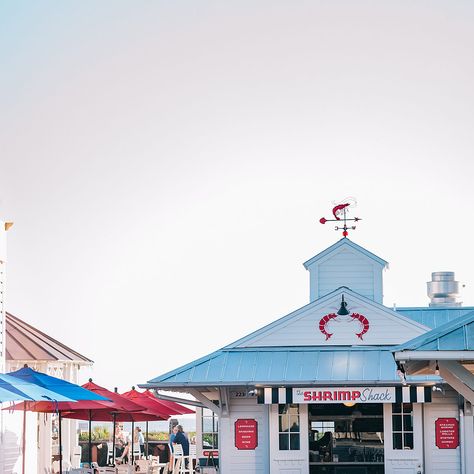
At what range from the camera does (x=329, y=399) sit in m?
24.4

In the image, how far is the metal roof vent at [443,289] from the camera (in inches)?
1275

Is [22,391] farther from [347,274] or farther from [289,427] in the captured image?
[347,274]

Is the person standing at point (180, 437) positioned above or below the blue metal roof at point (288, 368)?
below

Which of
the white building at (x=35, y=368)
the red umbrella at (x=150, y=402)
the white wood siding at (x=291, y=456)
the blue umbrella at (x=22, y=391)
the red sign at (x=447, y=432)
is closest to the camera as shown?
the blue umbrella at (x=22, y=391)

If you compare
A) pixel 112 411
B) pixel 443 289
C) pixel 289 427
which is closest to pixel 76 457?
pixel 112 411

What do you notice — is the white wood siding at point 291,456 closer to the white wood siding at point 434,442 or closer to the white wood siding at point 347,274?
the white wood siding at point 434,442

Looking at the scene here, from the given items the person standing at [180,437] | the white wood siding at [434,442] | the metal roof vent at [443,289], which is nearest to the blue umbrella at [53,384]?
the white wood siding at [434,442]

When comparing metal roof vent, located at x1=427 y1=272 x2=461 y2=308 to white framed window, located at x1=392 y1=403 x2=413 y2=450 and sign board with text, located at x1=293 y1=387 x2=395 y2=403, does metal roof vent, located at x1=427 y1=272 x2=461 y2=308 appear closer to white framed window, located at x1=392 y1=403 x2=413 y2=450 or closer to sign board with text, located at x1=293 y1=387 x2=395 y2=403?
white framed window, located at x1=392 y1=403 x2=413 y2=450

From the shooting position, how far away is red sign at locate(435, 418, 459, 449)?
2483cm

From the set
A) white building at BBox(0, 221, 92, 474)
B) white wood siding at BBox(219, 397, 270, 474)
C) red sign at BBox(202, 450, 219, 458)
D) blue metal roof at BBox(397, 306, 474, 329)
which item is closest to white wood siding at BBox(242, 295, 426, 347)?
white wood siding at BBox(219, 397, 270, 474)

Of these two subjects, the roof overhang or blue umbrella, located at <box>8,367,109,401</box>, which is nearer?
the roof overhang

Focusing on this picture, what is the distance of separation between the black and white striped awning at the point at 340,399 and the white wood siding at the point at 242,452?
870mm

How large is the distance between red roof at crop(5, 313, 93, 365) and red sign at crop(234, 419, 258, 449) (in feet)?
19.8

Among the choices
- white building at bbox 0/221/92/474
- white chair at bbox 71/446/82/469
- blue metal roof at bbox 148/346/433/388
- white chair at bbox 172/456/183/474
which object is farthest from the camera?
white chair at bbox 71/446/82/469
